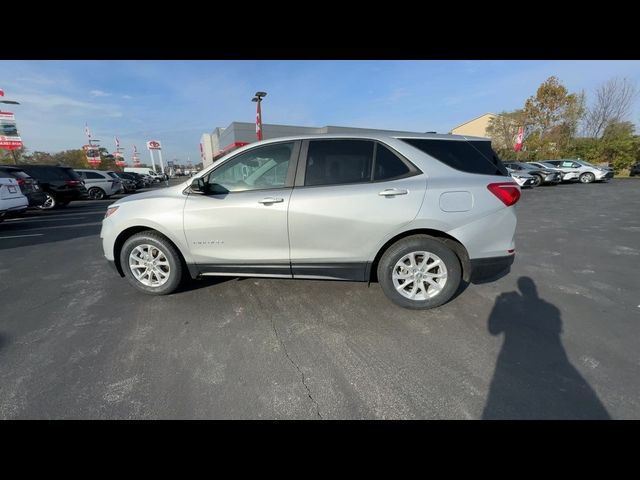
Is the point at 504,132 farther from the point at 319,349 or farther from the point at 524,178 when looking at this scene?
the point at 319,349

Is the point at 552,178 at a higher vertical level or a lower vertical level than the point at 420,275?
higher

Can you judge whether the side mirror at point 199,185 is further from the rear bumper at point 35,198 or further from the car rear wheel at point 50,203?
the car rear wheel at point 50,203

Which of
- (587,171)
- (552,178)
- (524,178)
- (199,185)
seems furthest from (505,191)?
(587,171)

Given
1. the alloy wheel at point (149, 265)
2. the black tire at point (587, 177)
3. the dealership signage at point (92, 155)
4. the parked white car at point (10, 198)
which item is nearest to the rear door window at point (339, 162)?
the alloy wheel at point (149, 265)

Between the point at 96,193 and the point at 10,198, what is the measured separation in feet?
30.9

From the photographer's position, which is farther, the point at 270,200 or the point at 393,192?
the point at 270,200

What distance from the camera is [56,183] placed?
→ 1126cm

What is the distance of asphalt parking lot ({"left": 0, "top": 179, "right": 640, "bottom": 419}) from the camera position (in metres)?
1.86

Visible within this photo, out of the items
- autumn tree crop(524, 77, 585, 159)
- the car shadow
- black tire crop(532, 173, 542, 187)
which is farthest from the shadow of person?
autumn tree crop(524, 77, 585, 159)

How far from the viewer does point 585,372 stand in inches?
82.4

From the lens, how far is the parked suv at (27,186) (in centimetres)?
866

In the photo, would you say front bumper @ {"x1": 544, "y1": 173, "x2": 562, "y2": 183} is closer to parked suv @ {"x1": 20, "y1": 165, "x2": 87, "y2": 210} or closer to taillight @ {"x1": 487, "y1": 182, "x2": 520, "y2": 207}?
taillight @ {"x1": 487, "y1": 182, "x2": 520, "y2": 207}

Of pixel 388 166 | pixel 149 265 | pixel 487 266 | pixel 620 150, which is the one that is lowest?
pixel 149 265
